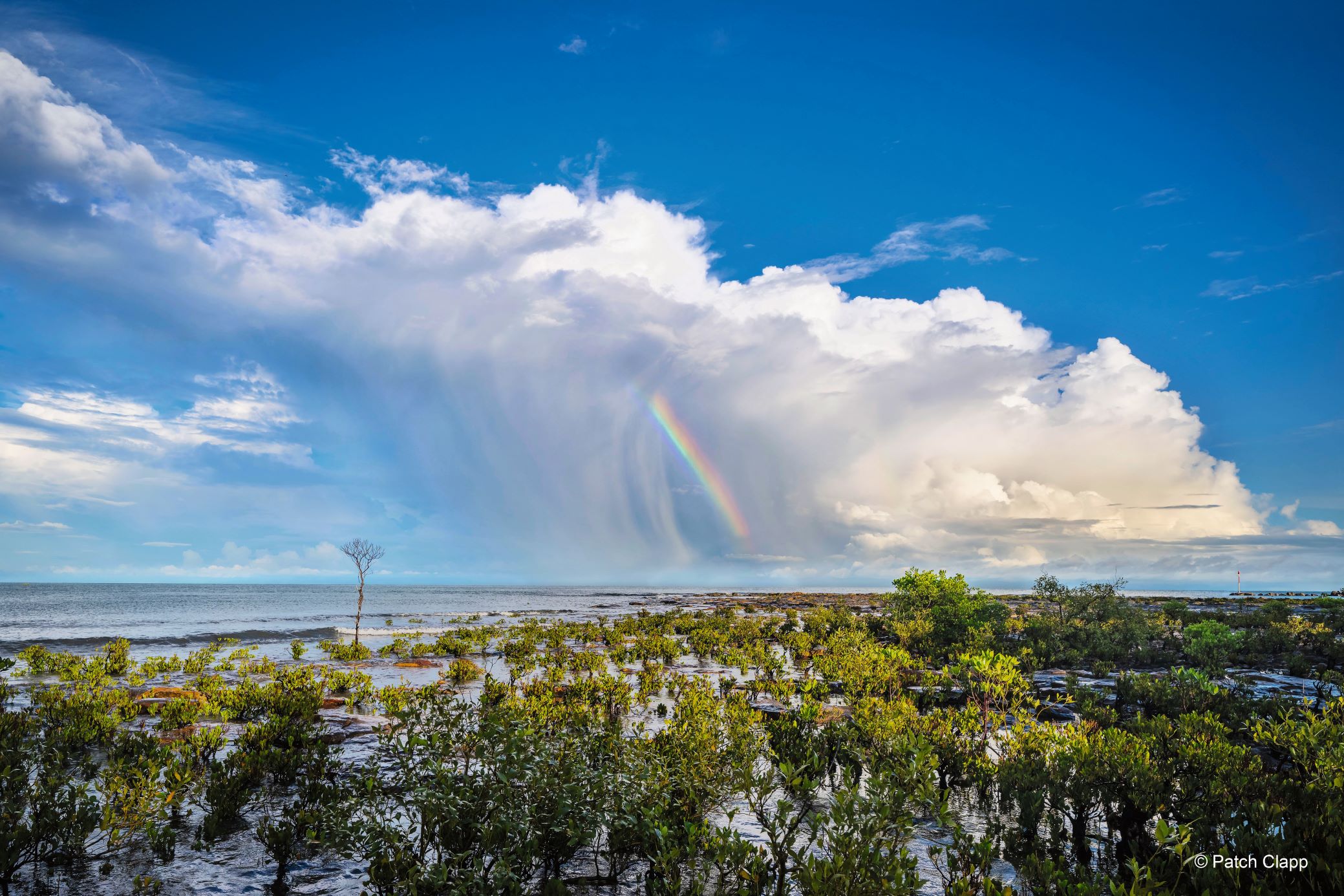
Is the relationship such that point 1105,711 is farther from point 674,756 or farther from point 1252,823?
point 674,756

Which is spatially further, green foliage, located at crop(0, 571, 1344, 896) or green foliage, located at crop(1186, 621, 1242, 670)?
green foliage, located at crop(1186, 621, 1242, 670)

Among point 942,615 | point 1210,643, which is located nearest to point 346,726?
point 942,615

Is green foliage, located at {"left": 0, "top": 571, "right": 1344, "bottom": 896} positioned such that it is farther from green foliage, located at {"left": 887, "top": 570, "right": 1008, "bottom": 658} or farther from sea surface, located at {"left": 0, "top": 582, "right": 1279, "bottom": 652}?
sea surface, located at {"left": 0, "top": 582, "right": 1279, "bottom": 652}

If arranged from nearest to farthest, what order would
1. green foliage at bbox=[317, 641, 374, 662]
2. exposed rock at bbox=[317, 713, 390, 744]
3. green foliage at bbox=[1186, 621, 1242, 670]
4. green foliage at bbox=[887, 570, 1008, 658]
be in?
exposed rock at bbox=[317, 713, 390, 744] < green foliage at bbox=[1186, 621, 1242, 670] < green foliage at bbox=[887, 570, 1008, 658] < green foliage at bbox=[317, 641, 374, 662]

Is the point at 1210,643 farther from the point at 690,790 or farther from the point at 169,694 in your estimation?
the point at 169,694

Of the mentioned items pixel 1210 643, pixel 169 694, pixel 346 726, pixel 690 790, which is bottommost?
pixel 169 694

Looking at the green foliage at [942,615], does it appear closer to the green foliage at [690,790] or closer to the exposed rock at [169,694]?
the green foliage at [690,790]

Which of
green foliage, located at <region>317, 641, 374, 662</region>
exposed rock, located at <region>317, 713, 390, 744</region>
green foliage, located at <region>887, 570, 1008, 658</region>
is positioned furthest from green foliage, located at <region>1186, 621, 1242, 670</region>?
green foliage, located at <region>317, 641, 374, 662</region>

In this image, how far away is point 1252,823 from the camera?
26.8 ft

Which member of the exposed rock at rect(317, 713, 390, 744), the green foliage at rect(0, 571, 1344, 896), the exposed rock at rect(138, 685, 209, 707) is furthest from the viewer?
the exposed rock at rect(138, 685, 209, 707)

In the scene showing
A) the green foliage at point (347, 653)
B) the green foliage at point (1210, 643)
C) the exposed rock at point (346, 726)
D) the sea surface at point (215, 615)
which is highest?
the green foliage at point (1210, 643)

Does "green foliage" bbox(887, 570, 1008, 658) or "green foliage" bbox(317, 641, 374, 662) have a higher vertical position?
"green foliage" bbox(887, 570, 1008, 658)

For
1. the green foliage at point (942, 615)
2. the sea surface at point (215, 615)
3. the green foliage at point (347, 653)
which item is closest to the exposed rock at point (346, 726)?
the green foliage at point (347, 653)

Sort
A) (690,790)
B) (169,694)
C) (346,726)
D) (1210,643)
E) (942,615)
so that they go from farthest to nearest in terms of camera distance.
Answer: (942,615)
(1210,643)
(169,694)
(346,726)
(690,790)
